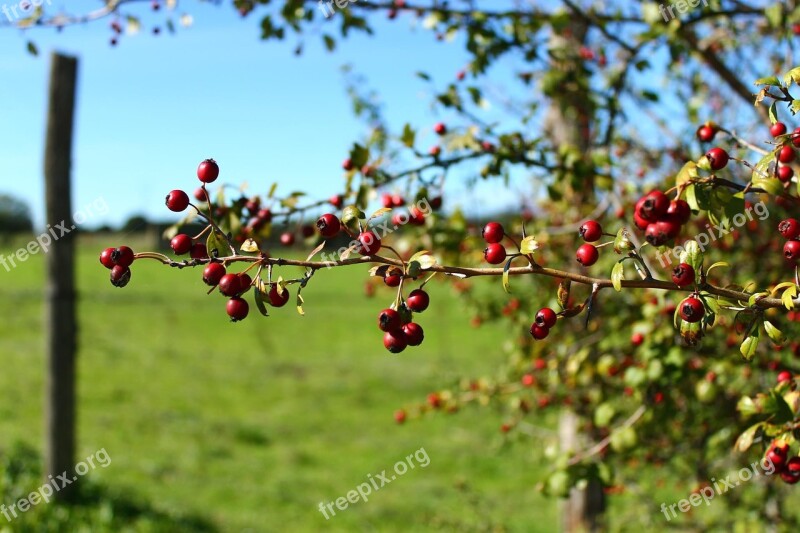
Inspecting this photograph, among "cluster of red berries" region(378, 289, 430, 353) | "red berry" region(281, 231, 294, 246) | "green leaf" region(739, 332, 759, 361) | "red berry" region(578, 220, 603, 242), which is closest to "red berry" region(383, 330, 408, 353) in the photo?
"cluster of red berries" region(378, 289, 430, 353)

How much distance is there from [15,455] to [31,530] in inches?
56.9

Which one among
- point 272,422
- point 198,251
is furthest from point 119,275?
point 272,422

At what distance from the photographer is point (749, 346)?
4.67ft

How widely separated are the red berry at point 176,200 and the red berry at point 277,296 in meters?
0.24

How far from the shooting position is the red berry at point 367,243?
1264mm

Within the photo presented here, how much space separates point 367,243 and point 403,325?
17 centimetres

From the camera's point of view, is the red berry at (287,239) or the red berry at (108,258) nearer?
the red berry at (108,258)

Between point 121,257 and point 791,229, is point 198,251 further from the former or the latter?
point 791,229

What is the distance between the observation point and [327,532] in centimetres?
628

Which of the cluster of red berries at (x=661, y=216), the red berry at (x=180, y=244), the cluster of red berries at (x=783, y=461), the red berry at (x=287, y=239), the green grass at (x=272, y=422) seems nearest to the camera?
the cluster of red berries at (x=661, y=216)

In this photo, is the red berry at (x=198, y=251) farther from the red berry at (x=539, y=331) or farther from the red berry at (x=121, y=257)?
the red berry at (x=539, y=331)

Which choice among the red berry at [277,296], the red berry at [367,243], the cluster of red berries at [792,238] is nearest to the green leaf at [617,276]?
the cluster of red berries at [792,238]

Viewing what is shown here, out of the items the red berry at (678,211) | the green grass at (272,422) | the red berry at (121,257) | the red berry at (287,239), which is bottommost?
the red berry at (678,211)

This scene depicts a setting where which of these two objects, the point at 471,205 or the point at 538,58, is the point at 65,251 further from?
the point at 538,58
